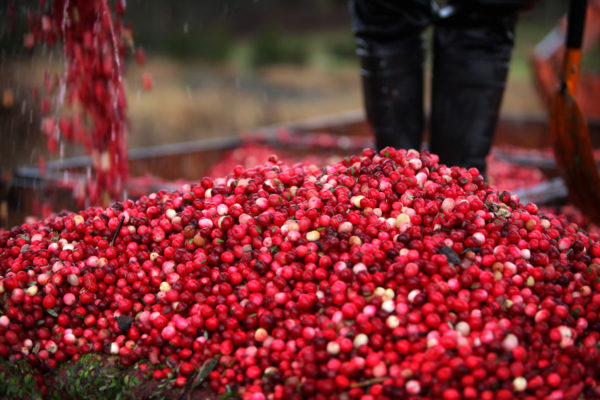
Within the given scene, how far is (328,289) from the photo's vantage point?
1.10 metres

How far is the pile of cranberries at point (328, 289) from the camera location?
97 cm

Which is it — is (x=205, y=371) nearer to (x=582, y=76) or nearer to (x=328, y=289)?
(x=328, y=289)

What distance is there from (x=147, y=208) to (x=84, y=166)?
58.8 inches

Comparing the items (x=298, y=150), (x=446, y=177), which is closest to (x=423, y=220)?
(x=446, y=177)

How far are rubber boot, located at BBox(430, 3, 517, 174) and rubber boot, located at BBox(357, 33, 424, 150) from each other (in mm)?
93

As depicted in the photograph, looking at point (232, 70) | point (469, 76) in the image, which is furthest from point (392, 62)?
point (232, 70)

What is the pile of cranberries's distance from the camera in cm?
97

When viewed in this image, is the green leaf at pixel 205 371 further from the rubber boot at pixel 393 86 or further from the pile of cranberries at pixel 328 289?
the rubber boot at pixel 393 86

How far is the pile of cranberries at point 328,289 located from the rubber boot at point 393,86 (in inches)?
28.7

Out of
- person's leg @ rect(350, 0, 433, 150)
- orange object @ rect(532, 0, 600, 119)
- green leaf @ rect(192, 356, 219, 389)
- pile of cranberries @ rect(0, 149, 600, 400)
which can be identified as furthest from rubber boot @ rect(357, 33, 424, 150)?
orange object @ rect(532, 0, 600, 119)

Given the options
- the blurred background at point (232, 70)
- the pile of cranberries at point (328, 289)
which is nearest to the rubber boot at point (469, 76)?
the pile of cranberries at point (328, 289)

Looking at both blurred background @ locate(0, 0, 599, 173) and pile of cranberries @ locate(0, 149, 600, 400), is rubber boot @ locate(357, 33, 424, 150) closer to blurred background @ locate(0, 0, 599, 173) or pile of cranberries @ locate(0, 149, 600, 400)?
pile of cranberries @ locate(0, 149, 600, 400)

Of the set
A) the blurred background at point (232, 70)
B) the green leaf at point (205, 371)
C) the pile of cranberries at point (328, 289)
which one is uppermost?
the pile of cranberries at point (328, 289)

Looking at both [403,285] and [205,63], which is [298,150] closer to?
[403,285]
